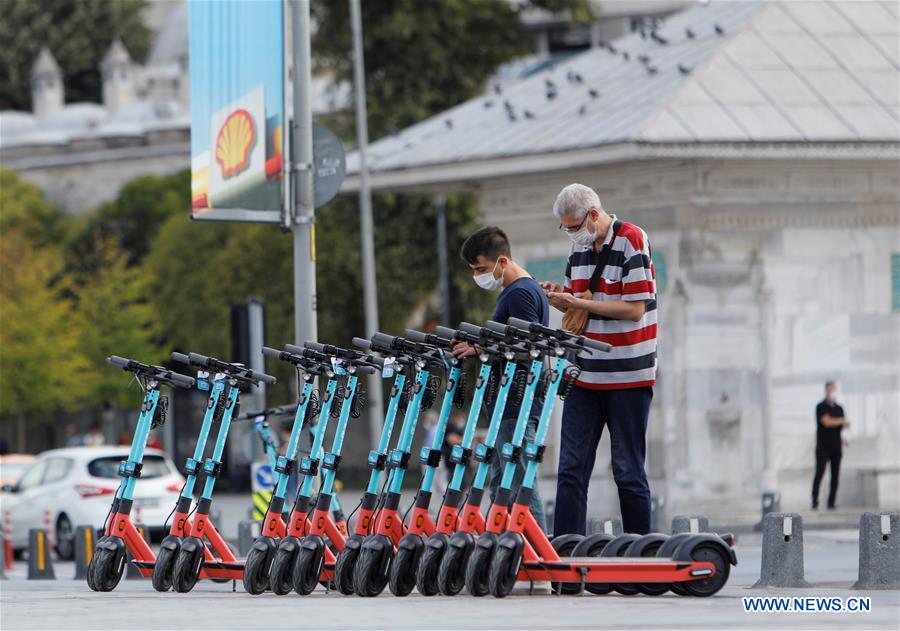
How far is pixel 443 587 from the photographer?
10508mm

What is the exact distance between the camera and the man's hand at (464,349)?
36.4ft

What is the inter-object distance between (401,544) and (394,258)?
3727cm

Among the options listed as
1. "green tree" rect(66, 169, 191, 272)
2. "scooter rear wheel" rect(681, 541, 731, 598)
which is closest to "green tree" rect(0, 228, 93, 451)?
"green tree" rect(66, 169, 191, 272)

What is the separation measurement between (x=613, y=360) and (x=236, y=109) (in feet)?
17.1

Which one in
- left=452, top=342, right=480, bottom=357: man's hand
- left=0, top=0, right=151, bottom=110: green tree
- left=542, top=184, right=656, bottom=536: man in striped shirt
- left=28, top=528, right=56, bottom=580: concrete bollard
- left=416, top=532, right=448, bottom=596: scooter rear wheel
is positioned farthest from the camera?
left=0, top=0, right=151, bottom=110: green tree

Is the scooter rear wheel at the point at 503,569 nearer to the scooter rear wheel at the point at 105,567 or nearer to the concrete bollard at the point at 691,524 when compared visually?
the scooter rear wheel at the point at 105,567

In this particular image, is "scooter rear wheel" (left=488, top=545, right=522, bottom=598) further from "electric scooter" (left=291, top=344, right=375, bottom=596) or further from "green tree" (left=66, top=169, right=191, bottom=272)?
"green tree" (left=66, top=169, right=191, bottom=272)

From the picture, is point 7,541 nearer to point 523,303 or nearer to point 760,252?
point 760,252

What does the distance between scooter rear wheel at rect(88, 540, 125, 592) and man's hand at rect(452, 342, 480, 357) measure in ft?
8.53

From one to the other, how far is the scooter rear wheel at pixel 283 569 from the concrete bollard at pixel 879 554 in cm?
327

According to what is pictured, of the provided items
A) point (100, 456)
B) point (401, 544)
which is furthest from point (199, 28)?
point (100, 456)

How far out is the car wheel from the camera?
86.9 ft

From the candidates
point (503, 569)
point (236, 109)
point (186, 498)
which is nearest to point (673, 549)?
point (503, 569)

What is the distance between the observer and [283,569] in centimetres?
1155
